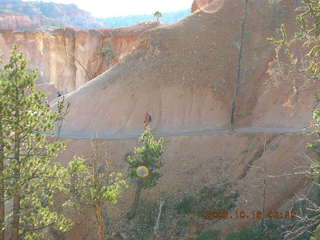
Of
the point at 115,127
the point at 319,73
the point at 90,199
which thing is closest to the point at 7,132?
the point at 90,199

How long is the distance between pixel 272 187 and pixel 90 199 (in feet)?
40.7

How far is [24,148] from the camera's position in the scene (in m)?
13.5

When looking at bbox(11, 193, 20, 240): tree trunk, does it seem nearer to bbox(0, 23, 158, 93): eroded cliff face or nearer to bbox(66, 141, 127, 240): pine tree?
bbox(66, 141, 127, 240): pine tree

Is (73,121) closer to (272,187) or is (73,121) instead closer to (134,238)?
(134,238)

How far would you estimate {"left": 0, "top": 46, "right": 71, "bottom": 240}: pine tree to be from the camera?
12.1m

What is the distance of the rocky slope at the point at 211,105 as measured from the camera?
24156 millimetres

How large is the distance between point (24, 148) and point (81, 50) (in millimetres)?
59041

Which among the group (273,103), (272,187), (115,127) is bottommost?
(272,187)

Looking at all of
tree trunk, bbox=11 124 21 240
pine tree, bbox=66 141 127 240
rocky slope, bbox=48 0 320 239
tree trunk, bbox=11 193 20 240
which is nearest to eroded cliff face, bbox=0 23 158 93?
rocky slope, bbox=48 0 320 239

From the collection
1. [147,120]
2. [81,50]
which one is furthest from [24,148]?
[81,50]

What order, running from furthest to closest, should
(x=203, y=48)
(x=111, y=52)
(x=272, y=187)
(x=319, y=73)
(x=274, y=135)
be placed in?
(x=111, y=52) → (x=203, y=48) → (x=274, y=135) → (x=272, y=187) → (x=319, y=73)

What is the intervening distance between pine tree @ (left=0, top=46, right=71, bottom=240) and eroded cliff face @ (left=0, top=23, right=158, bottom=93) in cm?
4899

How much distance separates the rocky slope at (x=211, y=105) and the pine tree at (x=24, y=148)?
37.5ft

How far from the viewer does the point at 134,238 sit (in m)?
21.8
